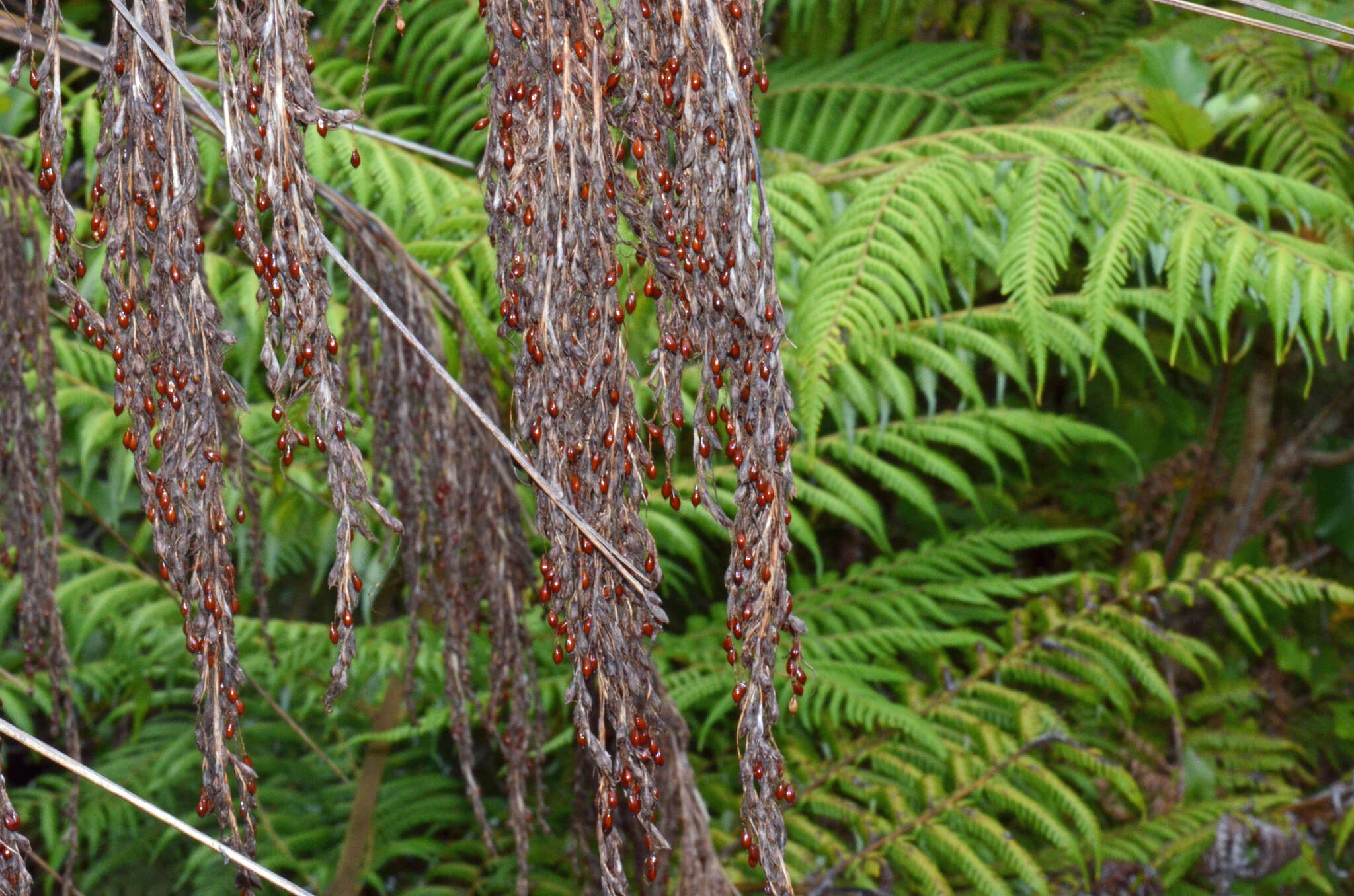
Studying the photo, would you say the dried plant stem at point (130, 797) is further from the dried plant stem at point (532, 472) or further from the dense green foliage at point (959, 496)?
the dense green foliage at point (959, 496)

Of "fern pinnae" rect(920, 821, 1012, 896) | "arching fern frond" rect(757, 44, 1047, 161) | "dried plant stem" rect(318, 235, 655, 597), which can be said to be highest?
"arching fern frond" rect(757, 44, 1047, 161)

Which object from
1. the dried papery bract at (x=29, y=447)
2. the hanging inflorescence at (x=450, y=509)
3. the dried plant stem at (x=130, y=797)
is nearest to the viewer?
the dried plant stem at (x=130, y=797)

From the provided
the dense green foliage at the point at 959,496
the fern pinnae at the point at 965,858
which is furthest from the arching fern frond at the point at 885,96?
the fern pinnae at the point at 965,858

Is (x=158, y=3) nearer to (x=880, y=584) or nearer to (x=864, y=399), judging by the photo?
(x=864, y=399)

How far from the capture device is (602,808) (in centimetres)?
78

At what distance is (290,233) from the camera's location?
719 millimetres

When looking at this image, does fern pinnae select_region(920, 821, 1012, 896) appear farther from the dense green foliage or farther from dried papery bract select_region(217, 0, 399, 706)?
dried papery bract select_region(217, 0, 399, 706)

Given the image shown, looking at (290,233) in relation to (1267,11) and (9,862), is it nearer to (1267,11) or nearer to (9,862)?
(9,862)

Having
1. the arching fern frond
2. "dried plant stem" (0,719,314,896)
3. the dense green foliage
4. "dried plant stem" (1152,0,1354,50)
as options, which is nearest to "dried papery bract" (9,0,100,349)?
"dried plant stem" (0,719,314,896)

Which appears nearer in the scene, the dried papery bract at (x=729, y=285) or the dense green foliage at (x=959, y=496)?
the dried papery bract at (x=729, y=285)

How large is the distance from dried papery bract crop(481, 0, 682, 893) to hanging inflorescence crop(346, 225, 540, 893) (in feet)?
1.95

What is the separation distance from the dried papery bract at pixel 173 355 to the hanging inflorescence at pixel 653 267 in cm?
20

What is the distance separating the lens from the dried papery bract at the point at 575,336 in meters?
0.74

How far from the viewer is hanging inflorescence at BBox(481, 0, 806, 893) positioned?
0.75 m
